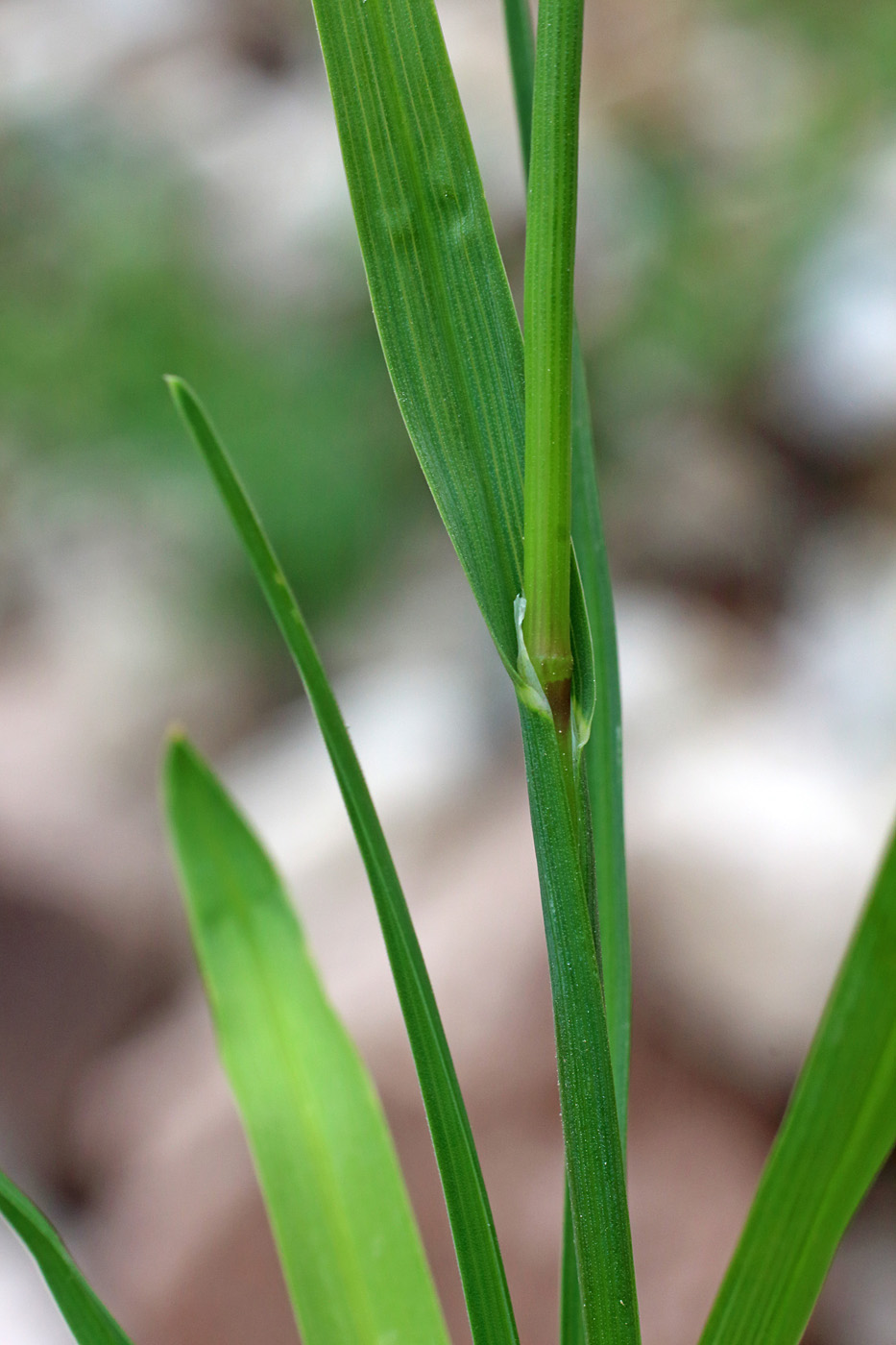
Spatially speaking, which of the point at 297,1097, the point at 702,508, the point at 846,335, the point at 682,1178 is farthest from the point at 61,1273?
the point at 846,335

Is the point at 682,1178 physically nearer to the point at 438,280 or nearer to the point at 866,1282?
the point at 866,1282

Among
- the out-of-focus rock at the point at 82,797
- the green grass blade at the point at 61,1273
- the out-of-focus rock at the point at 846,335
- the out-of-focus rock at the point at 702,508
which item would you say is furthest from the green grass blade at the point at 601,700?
the out-of-focus rock at the point at 846,335

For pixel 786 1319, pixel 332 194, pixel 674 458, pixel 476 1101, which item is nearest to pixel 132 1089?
pixel 476 1101

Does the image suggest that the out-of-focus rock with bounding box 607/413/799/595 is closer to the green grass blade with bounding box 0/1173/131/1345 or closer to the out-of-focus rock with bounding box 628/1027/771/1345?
the out-of-focus rock with bounding box 628/1027/771/1345

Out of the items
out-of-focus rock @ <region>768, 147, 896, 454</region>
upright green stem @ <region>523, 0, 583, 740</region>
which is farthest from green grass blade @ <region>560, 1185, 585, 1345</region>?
out-of-focus rock @ <region>768, 147, 896, 454</region>

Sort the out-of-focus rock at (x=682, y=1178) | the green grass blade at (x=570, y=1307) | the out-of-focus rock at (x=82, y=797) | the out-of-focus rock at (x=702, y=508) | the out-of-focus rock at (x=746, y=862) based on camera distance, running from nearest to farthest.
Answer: the green grass blade at (x=570, y=1307)
the out-of-focus rock at (x=682, y=1178)
the out-of-focus rock at (x=746, y=862)
the out-of-focus rock at (x=82, y=797)
the out-of-focus rock at (x=702, y=508)

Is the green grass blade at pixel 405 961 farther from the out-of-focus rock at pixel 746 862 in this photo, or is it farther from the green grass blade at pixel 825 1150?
the out-of-focus rock at pixel 746 862

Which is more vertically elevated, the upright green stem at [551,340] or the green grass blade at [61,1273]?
the upright green stem at [551,340]
